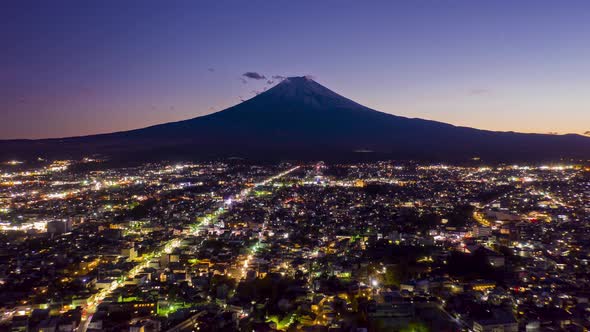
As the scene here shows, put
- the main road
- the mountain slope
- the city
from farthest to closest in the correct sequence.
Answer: the mountain slope < the main road < the city

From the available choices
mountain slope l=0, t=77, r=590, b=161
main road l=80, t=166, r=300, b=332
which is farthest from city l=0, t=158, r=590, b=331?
mountain slope l=0, t=77, r=590, b=161

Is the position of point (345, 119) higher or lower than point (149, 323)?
higher

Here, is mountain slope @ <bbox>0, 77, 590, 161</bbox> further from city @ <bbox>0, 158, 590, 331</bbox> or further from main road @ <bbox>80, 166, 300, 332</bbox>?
main road @ <bbox>80, 166, 300, 332</bbox>

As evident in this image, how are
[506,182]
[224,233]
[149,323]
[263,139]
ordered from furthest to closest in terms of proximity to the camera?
[263,139] < [506,182] < [224,233] < [149,323]

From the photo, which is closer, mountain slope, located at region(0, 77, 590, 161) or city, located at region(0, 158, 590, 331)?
city, located at region(0, 158, 590, 331)

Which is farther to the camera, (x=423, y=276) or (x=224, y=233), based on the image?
(x=224, y=233)

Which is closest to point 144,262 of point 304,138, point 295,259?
point 295,259

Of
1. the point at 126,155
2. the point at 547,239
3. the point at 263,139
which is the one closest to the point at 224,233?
the point at 547,239

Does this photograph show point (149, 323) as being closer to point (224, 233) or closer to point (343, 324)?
point (343, 324)
